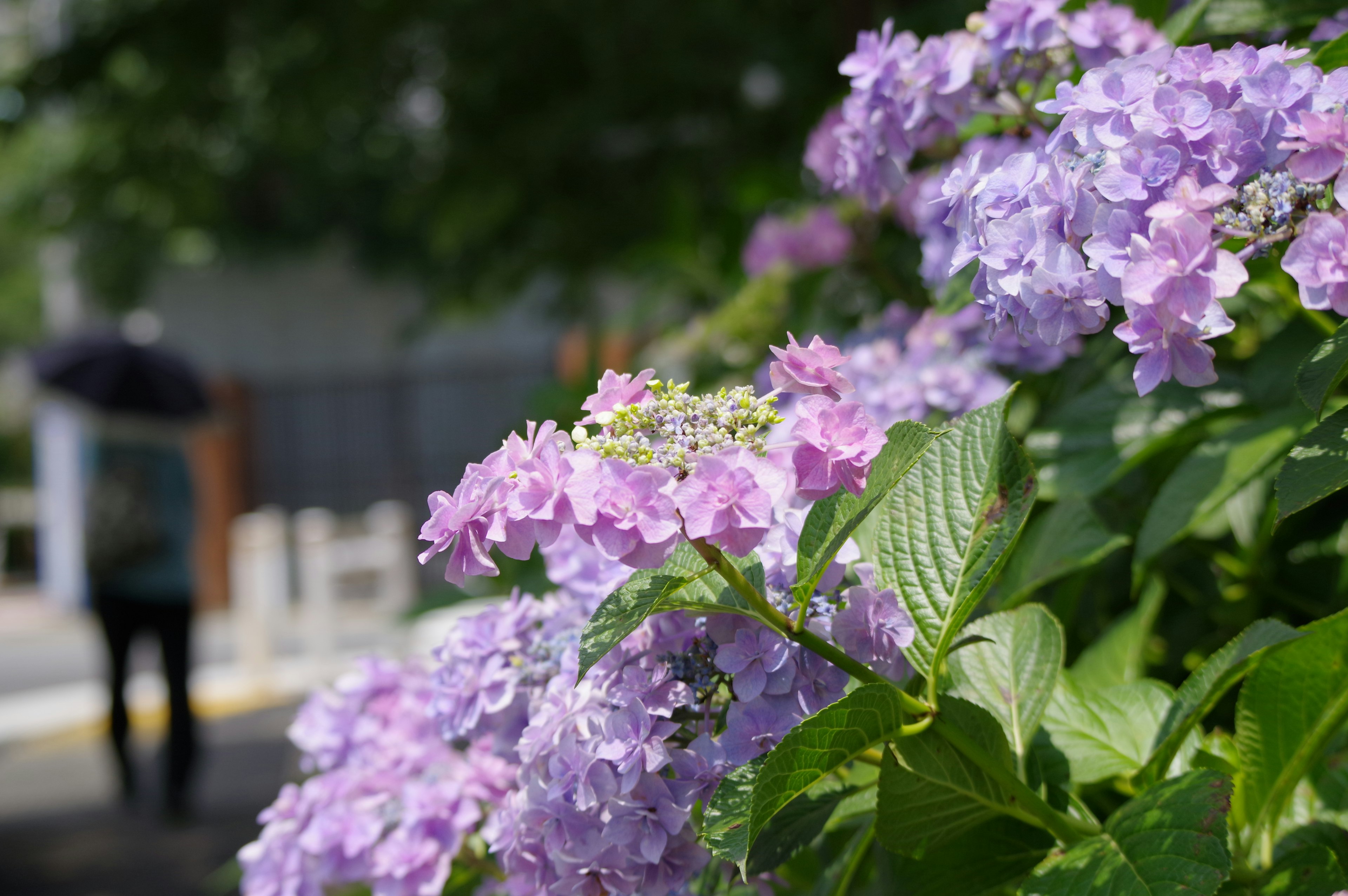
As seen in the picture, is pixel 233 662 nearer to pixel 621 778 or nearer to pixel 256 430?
pixel 256 430

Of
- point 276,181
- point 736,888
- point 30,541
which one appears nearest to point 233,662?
point 276,181

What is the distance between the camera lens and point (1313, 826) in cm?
81

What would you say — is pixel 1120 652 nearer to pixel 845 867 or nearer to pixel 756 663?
pixel 845 867

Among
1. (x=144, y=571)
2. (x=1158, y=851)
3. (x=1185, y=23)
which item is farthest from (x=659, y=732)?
(x=144, y=571)

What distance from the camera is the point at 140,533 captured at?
5.20 m

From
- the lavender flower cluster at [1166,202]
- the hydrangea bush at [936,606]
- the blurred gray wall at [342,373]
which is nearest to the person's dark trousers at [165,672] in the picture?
the hydrangea bush at [936,606]

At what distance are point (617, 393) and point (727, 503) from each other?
116 mm

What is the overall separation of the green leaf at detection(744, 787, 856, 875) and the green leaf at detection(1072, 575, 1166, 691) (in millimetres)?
377

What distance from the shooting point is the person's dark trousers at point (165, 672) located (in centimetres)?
545

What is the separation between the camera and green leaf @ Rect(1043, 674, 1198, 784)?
0.82 m

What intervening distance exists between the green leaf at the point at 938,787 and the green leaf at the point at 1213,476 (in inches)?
13.1

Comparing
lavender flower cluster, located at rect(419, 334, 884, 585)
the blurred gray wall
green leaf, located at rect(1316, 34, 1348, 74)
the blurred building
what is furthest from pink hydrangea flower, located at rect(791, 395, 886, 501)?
the blurred gray wall

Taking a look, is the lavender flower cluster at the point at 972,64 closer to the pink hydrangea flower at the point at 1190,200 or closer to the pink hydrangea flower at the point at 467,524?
the pink hydrangea flower at the point at 1190,200

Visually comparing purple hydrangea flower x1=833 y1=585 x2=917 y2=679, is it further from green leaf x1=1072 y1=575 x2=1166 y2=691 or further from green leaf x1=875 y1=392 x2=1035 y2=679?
green leaf x1=1072 y1=575 x2=1166 y2=691
